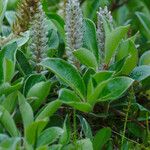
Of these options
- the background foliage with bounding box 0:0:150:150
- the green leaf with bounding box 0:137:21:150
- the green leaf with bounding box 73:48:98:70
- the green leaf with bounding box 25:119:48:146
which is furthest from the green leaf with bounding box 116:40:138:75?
the green leaf with bounding box 0:137:21:150

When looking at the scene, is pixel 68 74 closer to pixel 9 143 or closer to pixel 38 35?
pixel 38 35

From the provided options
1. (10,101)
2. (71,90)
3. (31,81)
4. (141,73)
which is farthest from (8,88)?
(141,73)

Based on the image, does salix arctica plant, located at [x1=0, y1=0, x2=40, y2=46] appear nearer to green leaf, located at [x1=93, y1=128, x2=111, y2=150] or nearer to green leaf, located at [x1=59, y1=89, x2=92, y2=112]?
green leaf, located at [x1=59, y1=89, x2=92, y2=112]


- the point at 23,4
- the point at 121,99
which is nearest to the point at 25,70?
the point at 23,4

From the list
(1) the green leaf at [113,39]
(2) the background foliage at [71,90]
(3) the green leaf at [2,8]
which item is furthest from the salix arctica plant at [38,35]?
(1) the green leaf at [113,39]

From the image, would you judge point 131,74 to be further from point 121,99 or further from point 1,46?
point 1,46

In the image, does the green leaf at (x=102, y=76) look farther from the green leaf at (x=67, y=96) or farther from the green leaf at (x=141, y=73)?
the green leaf at (x=141, y=73)
